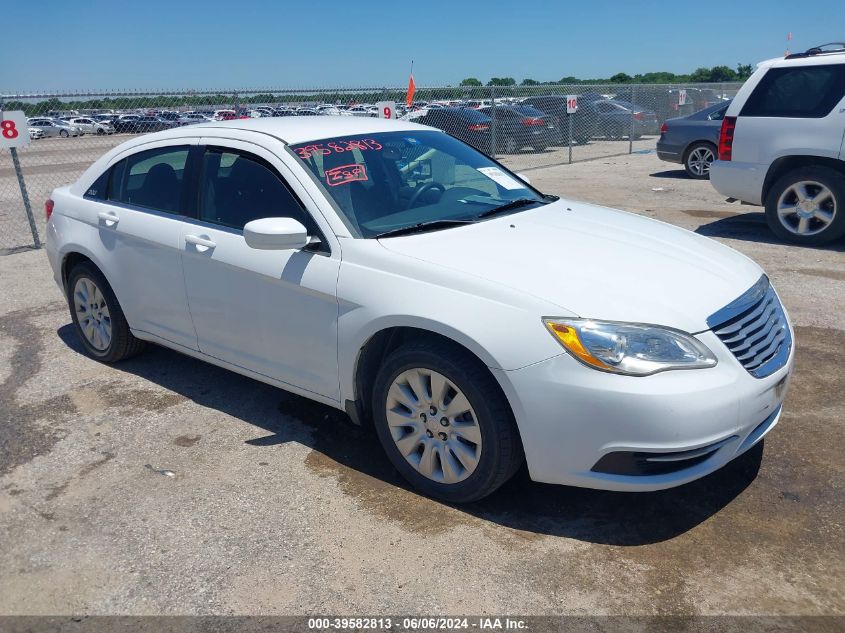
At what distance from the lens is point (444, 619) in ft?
9.07

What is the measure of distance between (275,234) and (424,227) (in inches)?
29.0

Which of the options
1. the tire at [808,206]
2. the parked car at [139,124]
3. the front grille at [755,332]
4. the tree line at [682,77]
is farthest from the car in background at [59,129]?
the tree line at [682,77]

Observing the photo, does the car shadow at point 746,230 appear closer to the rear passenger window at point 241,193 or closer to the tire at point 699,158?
the tire at point 699,158

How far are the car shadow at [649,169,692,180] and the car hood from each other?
11302 millimetres

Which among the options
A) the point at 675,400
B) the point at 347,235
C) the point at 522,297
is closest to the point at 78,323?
the point at 347,235

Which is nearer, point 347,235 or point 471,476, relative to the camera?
point 471,476

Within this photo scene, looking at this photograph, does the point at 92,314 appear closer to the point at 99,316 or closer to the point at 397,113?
the point at 99,316

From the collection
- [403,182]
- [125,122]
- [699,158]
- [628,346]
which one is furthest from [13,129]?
[699,158]

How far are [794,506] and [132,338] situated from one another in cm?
408

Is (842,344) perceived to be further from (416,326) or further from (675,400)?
(416,326)

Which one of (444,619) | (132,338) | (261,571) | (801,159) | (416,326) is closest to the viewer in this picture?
(444,619)

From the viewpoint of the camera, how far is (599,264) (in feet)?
11.3

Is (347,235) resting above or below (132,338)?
above

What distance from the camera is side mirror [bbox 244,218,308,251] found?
361 centimetres
